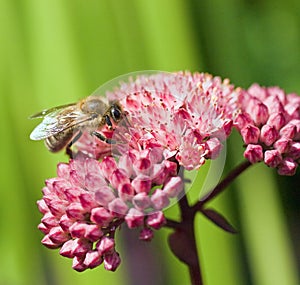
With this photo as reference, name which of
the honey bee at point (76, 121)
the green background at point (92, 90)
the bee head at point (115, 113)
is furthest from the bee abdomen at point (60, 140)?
the green background at point (92, 90)

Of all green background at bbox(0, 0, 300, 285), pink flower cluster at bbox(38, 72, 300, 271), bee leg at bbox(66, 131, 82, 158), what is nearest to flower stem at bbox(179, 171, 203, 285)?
pink flower cluster at bbox(38, 72, 300, 271)

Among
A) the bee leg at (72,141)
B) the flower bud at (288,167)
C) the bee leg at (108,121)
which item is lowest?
the flower bud at (288,167)

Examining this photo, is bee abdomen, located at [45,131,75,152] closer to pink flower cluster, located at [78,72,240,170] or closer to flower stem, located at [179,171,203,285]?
pink flower cluster, located at [78,72,240,170]

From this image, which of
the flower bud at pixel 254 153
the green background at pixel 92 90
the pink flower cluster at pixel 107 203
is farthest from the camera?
the green background at pixel 92 90

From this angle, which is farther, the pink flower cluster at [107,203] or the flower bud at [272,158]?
the flower bud at [272,158]

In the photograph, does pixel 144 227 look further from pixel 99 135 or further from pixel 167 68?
pixel 167 68

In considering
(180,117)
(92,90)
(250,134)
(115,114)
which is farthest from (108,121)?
(92,90)

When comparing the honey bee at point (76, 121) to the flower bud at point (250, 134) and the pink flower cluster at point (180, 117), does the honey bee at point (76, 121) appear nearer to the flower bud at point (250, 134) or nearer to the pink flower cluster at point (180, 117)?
the pink flower cluster at point (180, 117)

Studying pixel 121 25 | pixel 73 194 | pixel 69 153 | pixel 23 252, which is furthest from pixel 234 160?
pixel 73 194
